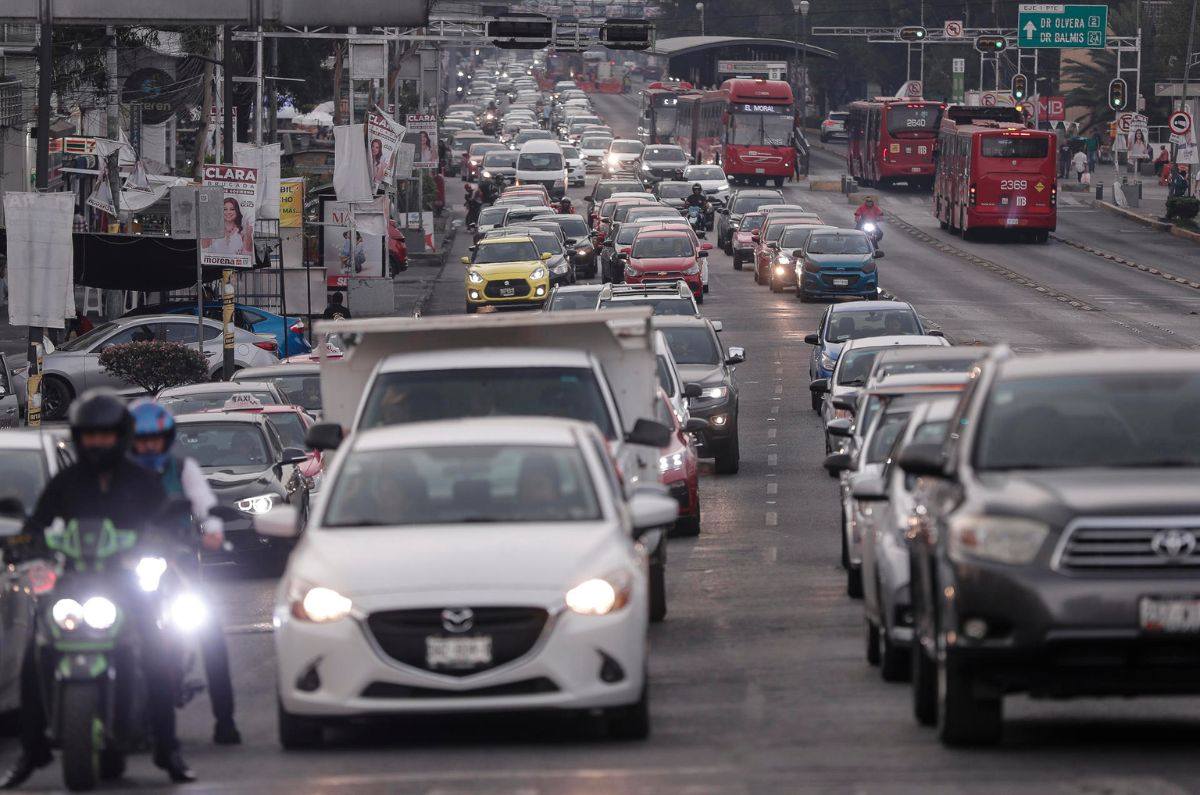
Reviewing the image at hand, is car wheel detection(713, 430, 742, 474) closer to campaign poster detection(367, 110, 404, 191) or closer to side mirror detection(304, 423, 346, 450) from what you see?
side mirror detection(304, 423, 346, 450)

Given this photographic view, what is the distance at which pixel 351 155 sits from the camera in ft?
159

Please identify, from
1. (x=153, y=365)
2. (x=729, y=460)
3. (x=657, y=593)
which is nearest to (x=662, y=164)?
(x=153, y=365)

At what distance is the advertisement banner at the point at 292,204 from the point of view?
41500 millimetres

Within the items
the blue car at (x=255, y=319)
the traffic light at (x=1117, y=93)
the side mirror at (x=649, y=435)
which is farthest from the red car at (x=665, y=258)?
the side mirror at (x=649, y=435)

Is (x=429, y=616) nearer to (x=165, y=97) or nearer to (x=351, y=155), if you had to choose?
(x=351, y=155)

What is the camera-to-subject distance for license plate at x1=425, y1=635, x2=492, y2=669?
33.1 feet

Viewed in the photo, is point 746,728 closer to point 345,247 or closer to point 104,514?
point 104,514

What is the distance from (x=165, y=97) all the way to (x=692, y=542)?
4094cm

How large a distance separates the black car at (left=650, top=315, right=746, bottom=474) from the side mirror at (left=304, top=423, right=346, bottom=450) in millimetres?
11273

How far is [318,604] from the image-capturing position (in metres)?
10.2

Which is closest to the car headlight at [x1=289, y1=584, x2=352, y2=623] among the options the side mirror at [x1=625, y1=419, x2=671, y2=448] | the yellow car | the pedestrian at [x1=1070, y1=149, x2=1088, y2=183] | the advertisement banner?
the side mirror at [x1=625, y1=419, x2=671, y2=448]

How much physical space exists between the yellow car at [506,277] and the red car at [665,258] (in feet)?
6.66

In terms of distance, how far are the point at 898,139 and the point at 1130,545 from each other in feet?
260

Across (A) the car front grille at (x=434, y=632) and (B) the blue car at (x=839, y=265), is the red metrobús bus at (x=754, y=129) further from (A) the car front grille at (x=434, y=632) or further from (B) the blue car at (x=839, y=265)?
(A) the car front grille at (x=434, y=632)
